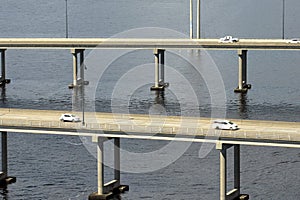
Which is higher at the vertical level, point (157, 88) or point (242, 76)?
point (242, 76)

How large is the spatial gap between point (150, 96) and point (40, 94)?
1495cm

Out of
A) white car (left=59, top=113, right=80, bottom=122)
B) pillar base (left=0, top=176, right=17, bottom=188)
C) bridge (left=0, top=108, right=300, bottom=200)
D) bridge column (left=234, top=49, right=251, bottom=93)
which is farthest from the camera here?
bridge column (left=234, top=49, right=251, bottom=93)

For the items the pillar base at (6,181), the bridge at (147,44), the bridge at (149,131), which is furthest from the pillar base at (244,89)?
the pillar base at (6,181)

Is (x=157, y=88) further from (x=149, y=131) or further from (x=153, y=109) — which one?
(x=149, y=131)

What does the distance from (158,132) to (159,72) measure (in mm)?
71056

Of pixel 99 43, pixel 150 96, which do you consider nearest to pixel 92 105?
pixel 150 96

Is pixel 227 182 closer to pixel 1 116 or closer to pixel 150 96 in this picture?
pixel 1 116

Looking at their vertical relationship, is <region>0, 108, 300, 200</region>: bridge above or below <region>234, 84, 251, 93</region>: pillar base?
below

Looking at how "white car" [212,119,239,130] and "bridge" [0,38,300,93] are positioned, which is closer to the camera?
"white car" [212,119,239,130]

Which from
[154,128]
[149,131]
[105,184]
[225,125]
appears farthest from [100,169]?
[225,125]

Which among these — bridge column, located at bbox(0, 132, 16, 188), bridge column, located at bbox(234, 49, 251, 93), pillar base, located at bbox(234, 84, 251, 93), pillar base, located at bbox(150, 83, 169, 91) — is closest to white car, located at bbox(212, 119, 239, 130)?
bridge column, located at bbox(0, 132, 16, 188)

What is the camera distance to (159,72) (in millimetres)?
156125

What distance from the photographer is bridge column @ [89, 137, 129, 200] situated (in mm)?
87438

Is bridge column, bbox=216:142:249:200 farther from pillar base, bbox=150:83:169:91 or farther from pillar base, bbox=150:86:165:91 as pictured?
pillar base, bbox=150:83:169:91
